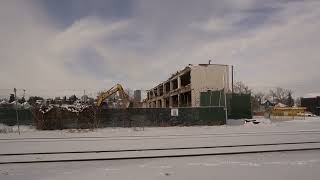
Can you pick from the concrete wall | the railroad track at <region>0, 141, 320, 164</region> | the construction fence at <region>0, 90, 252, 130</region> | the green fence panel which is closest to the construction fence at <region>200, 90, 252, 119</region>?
the concrete wall

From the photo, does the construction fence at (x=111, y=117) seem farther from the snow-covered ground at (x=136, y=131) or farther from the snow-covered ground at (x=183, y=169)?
the snow-covered ground at (x=183, y=169)

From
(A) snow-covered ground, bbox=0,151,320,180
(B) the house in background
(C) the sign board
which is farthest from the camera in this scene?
(B) the house in background

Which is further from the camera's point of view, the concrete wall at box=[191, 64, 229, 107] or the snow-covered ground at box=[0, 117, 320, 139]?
the concrete wall at box=[191, 64, 229, 107]

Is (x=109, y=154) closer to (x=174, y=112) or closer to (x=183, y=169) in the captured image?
(x=183, y=169)

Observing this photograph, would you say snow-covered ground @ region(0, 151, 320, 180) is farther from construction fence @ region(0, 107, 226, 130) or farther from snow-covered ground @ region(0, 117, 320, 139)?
construction fence @ region(0, 107, 226, 130)

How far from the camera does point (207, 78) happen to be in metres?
65.8

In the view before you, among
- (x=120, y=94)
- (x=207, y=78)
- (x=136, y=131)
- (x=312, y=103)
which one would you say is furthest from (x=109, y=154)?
(x=312, y=103)

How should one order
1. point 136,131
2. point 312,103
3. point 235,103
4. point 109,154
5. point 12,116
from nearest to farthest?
point 109,154 → point 136,131 → point 12,116 → point 235,103 → point 312,103

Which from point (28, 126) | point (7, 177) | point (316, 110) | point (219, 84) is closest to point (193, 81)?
point (219, 84)

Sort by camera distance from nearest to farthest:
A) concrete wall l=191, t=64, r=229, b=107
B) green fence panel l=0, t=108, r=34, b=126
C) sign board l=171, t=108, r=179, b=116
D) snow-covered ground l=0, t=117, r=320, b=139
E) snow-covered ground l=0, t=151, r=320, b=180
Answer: snow-covered ground l=0, t=151, r=320, b=180 < snow-covered ground l=0, t=117, r=320, b=139 < green fence panel l=0, t=108, r=34, b=126 < sign board l=171, t=108, r=179, b=116 < concrete wall l=191, t=64, r=229, b=107

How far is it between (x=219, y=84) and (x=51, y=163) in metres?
54.8

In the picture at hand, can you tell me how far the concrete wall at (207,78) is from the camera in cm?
6581

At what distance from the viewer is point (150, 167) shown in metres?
11.7

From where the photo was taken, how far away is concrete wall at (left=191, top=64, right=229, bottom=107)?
216ft
